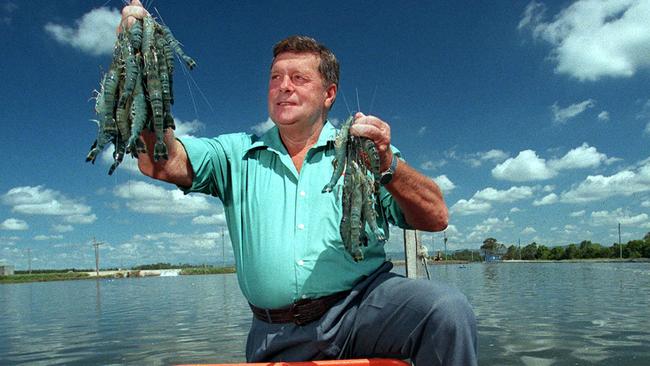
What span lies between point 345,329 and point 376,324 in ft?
0.77

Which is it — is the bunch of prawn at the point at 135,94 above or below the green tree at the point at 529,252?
above

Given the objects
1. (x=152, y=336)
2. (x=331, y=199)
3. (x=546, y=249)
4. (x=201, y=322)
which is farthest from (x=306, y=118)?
(x=546, y=249)

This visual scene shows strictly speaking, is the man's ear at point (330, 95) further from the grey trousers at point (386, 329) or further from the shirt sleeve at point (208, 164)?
the grey trousers at point (386, 329)

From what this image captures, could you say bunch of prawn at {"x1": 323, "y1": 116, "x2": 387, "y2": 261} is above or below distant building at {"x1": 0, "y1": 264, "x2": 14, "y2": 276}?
above

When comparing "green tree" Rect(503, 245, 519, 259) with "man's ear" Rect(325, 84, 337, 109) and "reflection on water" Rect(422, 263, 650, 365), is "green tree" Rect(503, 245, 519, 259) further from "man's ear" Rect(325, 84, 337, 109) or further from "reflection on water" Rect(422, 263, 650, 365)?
"man's ear" Rect(325, 84, 337, 109)

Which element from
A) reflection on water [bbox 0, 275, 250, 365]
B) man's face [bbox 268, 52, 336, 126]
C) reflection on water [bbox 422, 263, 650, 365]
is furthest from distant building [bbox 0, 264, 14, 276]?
man's face [bbox 268, 52, 336, 126]

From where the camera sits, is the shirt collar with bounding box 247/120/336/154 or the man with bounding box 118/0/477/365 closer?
the man with bounding box 118/0/477/365

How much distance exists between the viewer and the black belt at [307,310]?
3506 millimetres

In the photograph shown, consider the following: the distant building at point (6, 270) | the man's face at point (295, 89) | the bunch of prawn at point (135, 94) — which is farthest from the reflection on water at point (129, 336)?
the distant building at point (6, 270)

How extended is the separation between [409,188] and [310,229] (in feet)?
2.63

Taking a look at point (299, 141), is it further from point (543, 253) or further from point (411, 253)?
point (543, 253)

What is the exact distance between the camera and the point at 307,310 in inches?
138

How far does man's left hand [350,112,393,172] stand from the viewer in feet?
10.5

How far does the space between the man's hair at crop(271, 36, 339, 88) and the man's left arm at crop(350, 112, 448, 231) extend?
32.6 inches
